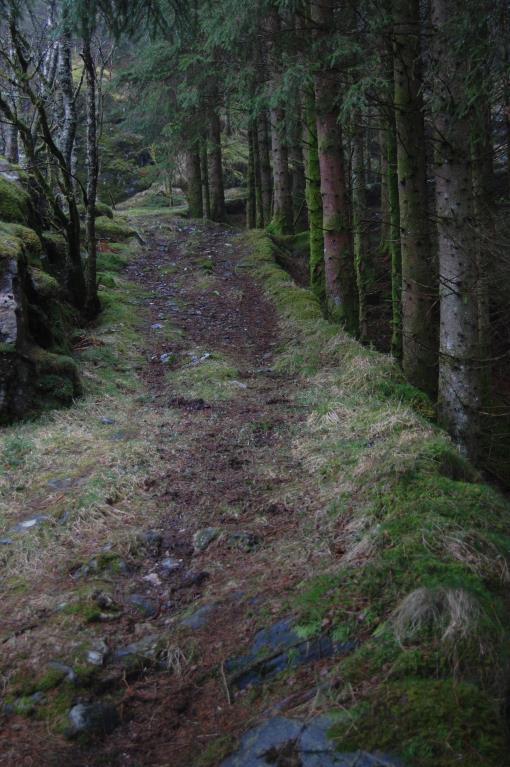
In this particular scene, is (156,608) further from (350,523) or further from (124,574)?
(350,523)

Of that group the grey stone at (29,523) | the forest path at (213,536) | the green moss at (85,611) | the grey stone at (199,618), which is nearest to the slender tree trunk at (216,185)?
the forest path at (213,536)

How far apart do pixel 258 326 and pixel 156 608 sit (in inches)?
301

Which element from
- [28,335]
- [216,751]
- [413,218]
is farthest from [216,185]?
[216,751]

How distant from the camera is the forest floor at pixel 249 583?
7.64 ft

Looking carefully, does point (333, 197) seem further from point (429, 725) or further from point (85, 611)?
point (429, 725)

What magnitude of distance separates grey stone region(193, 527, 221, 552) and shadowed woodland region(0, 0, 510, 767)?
0.07 feet

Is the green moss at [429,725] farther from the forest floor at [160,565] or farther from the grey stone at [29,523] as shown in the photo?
the grey stone at [29,523]

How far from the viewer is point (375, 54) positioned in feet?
27.9

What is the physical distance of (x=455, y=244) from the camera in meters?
6.06

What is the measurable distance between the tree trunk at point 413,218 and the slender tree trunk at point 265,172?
475 inches

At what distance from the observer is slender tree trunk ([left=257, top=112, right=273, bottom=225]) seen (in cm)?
1925

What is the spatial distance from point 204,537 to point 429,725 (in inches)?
90.5

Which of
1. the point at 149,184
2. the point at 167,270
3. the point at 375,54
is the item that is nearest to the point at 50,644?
the point at 375,54

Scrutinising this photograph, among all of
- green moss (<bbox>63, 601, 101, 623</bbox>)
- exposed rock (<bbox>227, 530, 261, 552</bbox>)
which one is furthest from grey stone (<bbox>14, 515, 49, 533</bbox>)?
exposed rock (<bbox>227, 530, 261, 552</bbox>)
